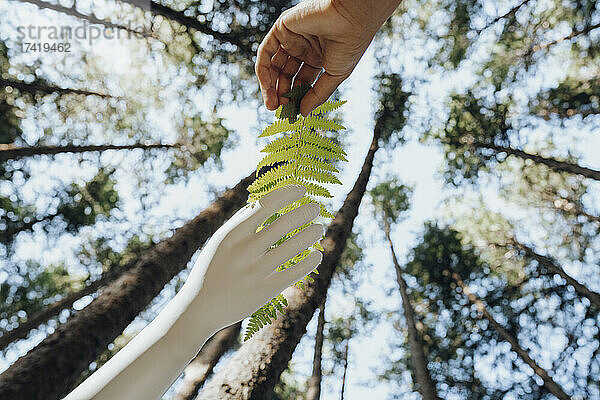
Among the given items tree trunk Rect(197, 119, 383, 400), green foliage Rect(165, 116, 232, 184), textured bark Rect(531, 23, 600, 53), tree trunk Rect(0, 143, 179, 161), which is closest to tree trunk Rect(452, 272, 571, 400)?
tree trunk Rect(197, 119, 383, 400)

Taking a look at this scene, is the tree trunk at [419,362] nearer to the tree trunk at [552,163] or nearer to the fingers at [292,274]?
the tree trunk at [552,163]

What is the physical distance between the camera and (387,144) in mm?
12398

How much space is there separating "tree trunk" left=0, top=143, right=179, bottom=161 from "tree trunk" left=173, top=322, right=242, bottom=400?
16.3 ft

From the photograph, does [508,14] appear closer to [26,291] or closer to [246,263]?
[246,263]

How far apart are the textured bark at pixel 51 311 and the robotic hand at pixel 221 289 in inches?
313

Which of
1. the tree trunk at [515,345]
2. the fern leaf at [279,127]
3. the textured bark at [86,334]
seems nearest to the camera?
the fern leaf at [279,127]

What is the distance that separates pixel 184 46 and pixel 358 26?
7704 millimetres

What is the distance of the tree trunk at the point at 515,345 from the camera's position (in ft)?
24.7

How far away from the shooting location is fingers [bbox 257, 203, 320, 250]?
151 cm

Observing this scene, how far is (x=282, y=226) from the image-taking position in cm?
152

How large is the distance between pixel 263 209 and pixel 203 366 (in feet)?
20.2

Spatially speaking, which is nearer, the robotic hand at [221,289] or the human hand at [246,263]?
the robotic hand at [221,289]

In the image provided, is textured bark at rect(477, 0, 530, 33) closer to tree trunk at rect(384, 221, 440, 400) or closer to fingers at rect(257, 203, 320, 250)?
tree trunk at rect(384, 221, 440, 400)

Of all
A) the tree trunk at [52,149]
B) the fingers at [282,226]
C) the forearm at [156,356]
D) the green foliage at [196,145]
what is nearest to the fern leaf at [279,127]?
the fingers at [282,226]
